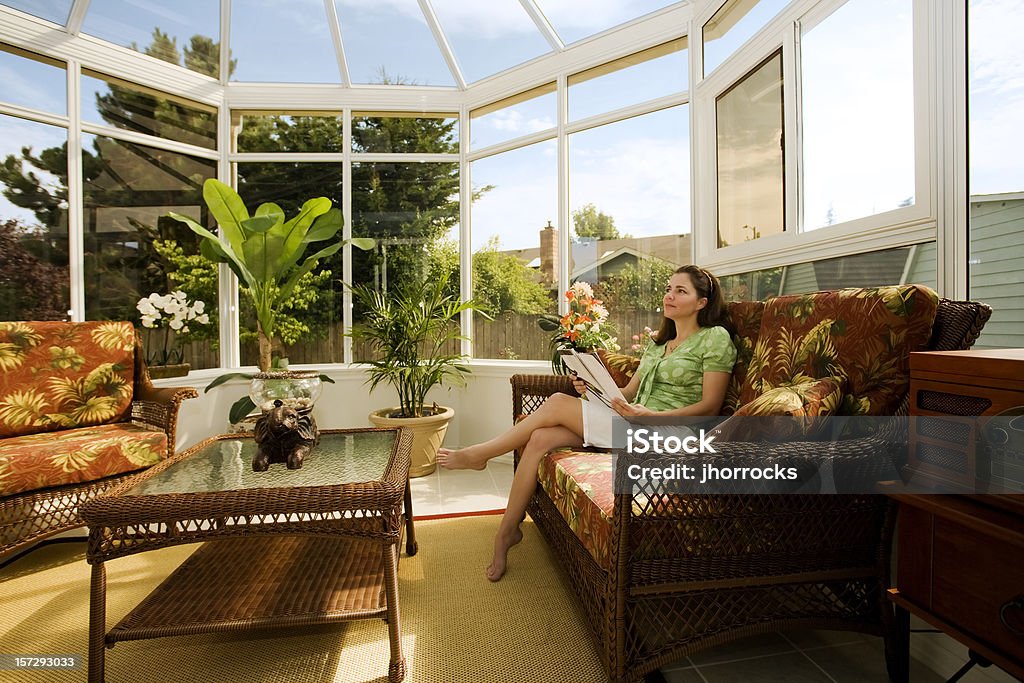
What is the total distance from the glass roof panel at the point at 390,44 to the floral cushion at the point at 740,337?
3.34m

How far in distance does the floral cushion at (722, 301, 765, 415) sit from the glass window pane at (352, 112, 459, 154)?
3081mm

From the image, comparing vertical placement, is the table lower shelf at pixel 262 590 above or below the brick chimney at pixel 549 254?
below

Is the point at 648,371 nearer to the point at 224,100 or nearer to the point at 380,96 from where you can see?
the point at 380,96

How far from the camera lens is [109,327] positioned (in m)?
2.94

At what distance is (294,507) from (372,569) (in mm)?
449

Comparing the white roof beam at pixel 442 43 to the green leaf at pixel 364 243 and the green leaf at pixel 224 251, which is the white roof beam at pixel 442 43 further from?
the green leaf at pixel 224 251

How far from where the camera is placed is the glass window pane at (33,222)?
3215 millimetres

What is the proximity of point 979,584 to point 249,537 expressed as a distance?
1.87 m

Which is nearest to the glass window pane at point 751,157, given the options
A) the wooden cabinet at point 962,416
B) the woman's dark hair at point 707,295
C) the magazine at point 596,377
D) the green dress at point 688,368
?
the woman's dark hair at point 707,295

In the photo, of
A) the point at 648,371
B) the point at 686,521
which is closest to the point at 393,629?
the point at 686,521

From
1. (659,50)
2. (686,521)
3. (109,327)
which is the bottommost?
(686,521)

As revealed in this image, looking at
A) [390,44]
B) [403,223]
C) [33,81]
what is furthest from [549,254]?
[33,81]

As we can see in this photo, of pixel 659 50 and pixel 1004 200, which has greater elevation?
pixel 659 50

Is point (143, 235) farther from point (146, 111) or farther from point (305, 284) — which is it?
point (305, 284)
